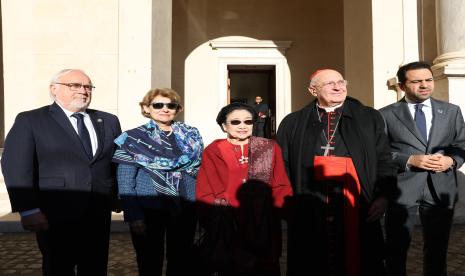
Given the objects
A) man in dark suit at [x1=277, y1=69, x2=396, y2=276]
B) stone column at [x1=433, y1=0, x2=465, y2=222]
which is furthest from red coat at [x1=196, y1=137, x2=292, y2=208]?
stone column at [x1=433, y1=0, x2=465, y2=222]

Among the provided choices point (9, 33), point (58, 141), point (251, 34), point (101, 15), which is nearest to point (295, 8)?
point (251, 34)

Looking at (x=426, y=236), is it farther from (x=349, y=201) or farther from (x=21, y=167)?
(x=21, y=167)

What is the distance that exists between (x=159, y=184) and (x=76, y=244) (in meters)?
0.67

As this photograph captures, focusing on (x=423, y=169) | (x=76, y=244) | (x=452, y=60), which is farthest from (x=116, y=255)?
(x=452, y=60)

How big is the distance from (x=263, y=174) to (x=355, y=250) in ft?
2.61

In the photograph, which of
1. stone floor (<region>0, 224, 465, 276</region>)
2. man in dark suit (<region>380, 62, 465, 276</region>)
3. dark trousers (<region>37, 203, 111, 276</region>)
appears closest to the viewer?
dark trousers (<region>37, 203, 111, 276</region>)

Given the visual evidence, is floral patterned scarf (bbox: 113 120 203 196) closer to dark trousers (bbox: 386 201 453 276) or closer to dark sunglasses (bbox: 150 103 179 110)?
dark sunglasses (bbox: 150 103 179 110)

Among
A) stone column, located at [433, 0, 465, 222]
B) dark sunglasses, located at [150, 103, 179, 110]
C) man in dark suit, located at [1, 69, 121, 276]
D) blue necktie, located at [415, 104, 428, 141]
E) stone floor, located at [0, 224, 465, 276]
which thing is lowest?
stone floor, located at [0, 224, 465, 276]

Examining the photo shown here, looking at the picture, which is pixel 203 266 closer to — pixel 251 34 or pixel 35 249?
pixel 35 249

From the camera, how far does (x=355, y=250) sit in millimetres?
2451

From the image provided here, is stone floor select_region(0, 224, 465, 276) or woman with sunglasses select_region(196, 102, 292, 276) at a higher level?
woman with sunglasses select_region(196, 102, 292, 276)

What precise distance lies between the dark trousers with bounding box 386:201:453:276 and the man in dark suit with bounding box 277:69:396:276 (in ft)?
1.21

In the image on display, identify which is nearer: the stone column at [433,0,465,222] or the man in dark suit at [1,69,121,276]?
the man in dark suit at [1,69,121,276]

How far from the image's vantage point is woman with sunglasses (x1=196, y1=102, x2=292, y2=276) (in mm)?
2303
